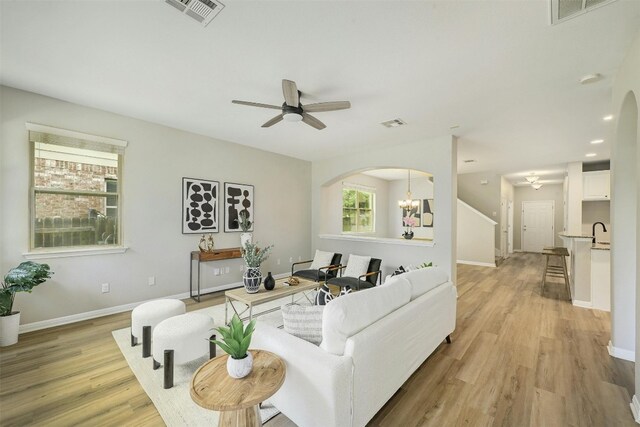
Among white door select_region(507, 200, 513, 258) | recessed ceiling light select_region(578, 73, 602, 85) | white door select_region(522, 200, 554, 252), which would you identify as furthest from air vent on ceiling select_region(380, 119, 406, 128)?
white door select_region(522, 200, 554, 252)

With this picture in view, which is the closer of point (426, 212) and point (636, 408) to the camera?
point (636, 408)

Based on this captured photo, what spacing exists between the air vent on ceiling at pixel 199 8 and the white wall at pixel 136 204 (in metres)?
2.78

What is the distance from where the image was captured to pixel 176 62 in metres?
2.46

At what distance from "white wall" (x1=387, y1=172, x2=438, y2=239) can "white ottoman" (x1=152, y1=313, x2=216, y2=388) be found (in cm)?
831

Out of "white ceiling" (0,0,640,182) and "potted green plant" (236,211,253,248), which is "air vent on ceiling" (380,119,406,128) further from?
"potted green plant" (236,211,253,248)

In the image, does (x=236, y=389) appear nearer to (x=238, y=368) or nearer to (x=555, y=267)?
(x=238, y=368)

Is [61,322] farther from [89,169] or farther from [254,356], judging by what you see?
[254,356]

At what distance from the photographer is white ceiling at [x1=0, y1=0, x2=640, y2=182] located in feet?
6.13

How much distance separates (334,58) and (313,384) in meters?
2.58

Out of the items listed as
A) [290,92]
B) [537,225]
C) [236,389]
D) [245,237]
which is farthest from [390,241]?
[537,225]

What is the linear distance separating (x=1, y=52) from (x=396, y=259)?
583 centimetres

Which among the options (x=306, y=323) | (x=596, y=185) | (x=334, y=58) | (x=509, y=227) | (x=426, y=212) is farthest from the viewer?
(x=509, y=227)

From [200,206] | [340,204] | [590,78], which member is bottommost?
[200,206]

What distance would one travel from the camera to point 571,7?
1726mm
